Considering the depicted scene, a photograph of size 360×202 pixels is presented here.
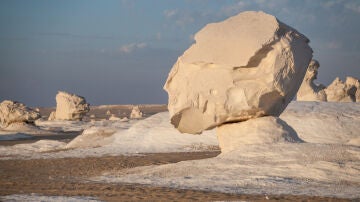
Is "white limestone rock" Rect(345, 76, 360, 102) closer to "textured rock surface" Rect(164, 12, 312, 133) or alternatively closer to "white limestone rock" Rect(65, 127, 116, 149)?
"white limestone rock" Rect(65, 127, 116, 149)

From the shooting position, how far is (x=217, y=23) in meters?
16.3

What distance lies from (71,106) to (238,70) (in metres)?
42.0

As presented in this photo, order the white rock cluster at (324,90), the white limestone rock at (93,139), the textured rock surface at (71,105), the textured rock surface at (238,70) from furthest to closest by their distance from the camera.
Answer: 1. the textured rock surface at (71,105)
2. the white rock cluster at (324,90)
3. the white limestone rock at (93,139)
4. the textured rock surface at (238,70)

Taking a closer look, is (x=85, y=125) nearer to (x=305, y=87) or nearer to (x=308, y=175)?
(x=305, y=87)

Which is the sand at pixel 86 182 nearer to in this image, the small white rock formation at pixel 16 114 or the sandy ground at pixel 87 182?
the sandy ground at pixel 87 182

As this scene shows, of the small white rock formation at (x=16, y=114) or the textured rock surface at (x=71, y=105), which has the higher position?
the textured rock surface at (x=71, y=105)

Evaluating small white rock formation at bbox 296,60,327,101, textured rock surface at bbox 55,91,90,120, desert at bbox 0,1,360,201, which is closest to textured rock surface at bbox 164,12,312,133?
desert at bbox 0,1,360,201

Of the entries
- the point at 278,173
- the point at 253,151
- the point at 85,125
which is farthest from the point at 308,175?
the point at 85,125

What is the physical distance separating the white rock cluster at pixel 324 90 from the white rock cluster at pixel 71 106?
2588 cm

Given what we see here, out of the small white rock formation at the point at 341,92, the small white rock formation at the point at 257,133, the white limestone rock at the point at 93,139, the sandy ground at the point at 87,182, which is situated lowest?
the sandy ground at the point at 87,182

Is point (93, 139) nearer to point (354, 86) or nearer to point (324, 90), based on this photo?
point (324, 90)

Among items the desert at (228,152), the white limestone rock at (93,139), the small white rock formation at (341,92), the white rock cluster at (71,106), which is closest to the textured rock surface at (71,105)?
the white rock cluster at (71,106)

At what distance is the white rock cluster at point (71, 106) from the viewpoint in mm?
55969

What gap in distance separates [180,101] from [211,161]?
2.80 metres
